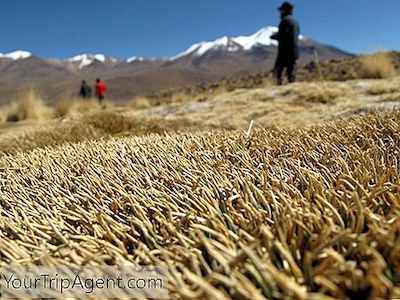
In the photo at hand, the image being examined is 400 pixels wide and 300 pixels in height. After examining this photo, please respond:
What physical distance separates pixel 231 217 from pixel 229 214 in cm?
3

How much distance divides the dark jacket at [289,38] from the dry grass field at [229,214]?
555 cm

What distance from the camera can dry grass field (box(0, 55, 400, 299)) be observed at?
517mm

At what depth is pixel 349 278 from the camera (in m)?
0.50

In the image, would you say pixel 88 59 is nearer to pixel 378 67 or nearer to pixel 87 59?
pixel 87 59

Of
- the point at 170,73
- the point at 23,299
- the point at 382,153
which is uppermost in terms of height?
the point at 170,73

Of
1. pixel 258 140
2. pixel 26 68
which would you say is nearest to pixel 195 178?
pixel 258 140

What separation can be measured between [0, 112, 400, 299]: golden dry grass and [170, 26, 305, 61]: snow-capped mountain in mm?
148579

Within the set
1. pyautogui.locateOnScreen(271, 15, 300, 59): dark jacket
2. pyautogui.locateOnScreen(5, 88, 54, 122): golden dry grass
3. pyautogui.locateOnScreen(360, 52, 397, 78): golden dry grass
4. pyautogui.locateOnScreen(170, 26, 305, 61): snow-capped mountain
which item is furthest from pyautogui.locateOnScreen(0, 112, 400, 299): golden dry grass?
pyautogui.locateOnScreen(170, 26, 305, 61): snow-capped mountain

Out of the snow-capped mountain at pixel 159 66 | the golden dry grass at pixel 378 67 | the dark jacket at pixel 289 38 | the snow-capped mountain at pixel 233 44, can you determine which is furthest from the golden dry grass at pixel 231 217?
the snow-capped mountain at pixel 233 44

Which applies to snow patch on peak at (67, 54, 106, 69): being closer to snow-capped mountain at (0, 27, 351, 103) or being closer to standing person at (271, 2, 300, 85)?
snow-capped mountain at (0, 27, 351, 103)

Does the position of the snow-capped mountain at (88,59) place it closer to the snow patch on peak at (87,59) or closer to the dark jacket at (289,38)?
the snow patch on peak at (87,59)

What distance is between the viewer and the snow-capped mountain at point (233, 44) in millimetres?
152125

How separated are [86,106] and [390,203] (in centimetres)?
892

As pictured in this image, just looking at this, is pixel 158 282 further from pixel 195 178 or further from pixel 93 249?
pixel 195 178
